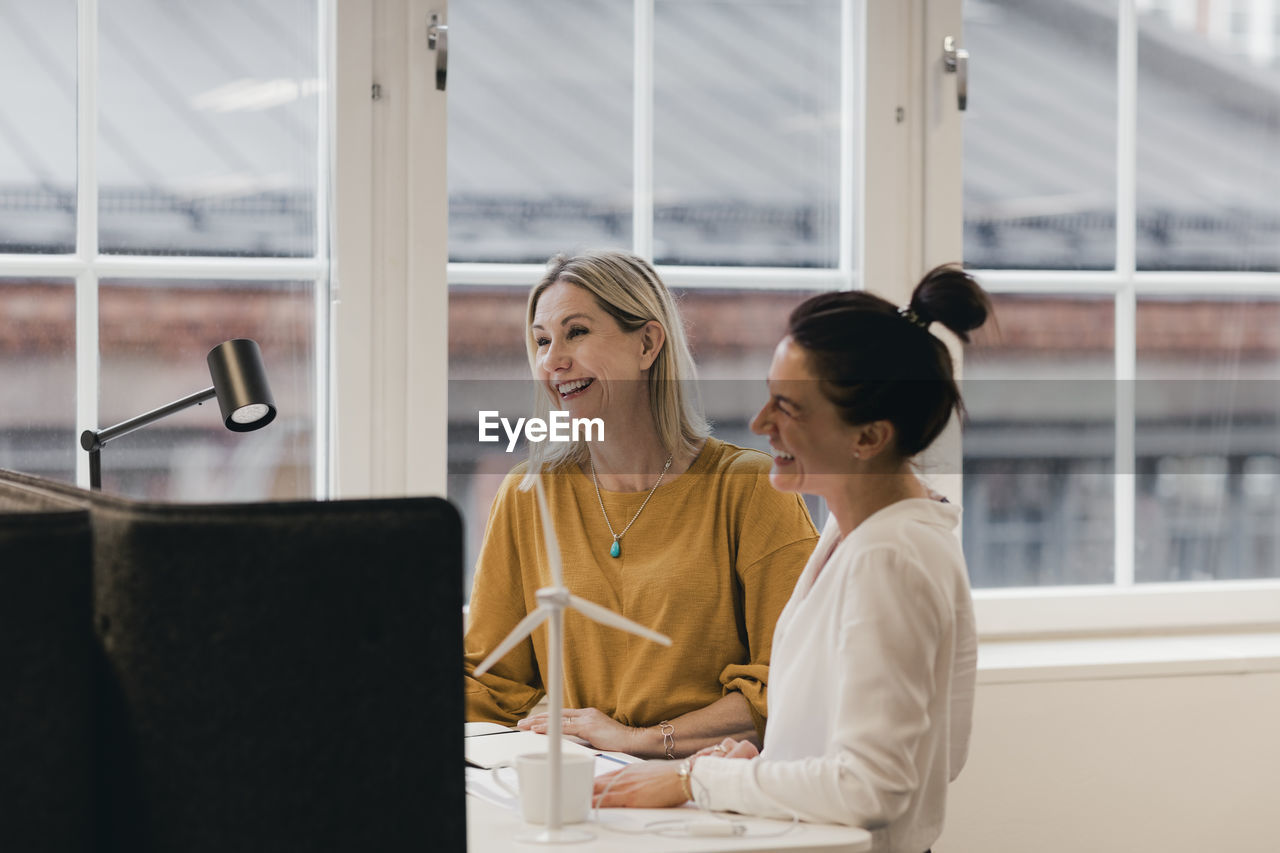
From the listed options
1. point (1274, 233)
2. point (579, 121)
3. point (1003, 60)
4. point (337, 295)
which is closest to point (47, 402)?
point (337, 295)

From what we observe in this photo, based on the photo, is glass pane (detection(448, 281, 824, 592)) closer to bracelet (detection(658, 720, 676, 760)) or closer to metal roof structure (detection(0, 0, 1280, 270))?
metal roof structure (detection(0, 0, 1280, 270))

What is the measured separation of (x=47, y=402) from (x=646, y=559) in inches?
45.6

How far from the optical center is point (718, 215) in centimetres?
244

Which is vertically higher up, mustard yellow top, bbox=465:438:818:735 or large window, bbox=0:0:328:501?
large window, bbox=0:0:328:501

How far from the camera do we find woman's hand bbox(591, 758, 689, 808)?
1.31 metres

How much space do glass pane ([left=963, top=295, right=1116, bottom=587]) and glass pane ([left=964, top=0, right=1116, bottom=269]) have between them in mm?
130

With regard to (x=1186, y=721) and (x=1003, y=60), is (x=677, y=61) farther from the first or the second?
(x=1186, y=721)

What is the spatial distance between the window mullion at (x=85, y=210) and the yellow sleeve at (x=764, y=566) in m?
1.23

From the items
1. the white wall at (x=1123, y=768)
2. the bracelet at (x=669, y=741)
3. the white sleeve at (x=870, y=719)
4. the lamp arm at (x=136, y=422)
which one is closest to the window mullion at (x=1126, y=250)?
the white wall at (x=1123, y=768)

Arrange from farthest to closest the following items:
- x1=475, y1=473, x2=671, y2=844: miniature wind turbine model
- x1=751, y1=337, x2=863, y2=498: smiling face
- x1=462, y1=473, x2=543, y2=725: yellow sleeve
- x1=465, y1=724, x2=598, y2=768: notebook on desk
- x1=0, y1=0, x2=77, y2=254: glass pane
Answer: x1=0, y1=0, x2=77, y2=254: glass pane → x1=462, y1=473, x2=543, y2=725: yellow sleeve → x1=465, y1=724, x2=598, y2=768: notebook on desk → x1=751, y1=337, x2=863, y2=498: smiling face → x1=475, y1=473, x2=671, y2=844: miniature wind turbine model

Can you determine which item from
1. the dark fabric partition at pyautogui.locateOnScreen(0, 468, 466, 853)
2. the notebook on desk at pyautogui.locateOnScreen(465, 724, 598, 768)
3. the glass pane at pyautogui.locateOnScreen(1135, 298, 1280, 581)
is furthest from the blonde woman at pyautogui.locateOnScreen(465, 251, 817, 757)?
the glass pane at pyautogui.locateOnScreen(1135, 298, 1280, 581)

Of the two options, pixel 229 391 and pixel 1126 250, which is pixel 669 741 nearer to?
pixel 229 391

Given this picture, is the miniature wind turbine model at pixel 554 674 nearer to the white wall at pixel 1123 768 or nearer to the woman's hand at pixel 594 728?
the woman's hand at pixel 594 728

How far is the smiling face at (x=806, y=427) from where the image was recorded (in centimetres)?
142
